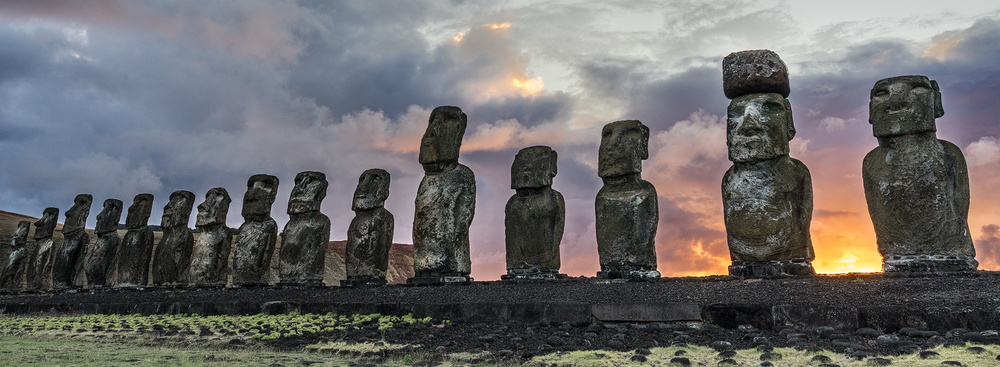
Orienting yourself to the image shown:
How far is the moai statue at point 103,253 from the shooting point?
2042cm

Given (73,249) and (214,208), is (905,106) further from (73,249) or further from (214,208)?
(73,249)

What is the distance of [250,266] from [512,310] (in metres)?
9.24

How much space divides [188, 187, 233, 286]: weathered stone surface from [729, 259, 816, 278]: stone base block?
12586 millimetres

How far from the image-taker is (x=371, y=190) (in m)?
15.0

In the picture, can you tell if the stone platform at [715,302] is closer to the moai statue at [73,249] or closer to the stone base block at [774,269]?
the stone base block at [774,269]

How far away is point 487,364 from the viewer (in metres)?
6.27

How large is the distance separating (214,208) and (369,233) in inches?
225

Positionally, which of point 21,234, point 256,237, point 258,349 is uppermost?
point 21,234

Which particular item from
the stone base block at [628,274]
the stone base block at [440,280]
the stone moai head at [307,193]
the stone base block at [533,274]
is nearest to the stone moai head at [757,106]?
the stone base block at [628,274]

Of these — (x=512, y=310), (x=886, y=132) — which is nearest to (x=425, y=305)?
(x=512, y=310)

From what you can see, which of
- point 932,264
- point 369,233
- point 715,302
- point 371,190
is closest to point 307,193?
point 371,190

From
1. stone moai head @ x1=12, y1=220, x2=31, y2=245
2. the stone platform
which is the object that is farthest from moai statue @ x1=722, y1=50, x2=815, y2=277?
stone moai head @ x1=12, y1=220, x2=31, y2=245

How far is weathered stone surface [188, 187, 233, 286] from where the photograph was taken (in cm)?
1738

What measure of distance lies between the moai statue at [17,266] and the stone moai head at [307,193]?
13.2 meters
